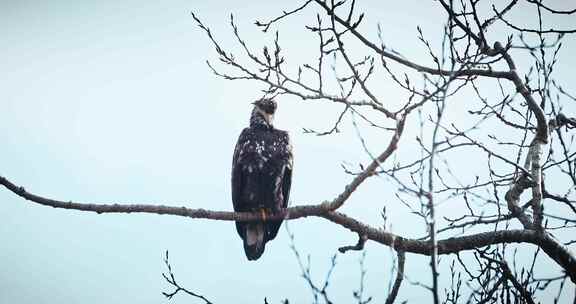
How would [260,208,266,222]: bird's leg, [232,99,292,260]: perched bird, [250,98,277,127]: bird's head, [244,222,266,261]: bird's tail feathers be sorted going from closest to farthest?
1. [260,208,266,222]: bird's leg
2. [232,99,292,260]: perched bird
3. [244,222,266,261]: bird's tail feathers
4. [250,98,277,127]: bird's head

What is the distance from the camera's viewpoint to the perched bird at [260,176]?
4.86m

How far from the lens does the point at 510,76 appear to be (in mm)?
3664

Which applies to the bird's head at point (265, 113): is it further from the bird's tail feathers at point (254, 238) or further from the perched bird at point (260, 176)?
the bird's tail feathers at point (254, 238)

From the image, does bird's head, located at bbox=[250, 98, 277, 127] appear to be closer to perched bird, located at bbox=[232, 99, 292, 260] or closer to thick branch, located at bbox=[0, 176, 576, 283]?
perched bird, located at bbox=[232, 99, 292, 260]

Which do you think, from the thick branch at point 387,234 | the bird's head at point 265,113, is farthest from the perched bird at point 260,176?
the thick branch at point 387,234

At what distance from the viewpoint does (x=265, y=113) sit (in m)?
5.44

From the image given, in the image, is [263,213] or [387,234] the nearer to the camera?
[387,234]

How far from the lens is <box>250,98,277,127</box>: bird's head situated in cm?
538

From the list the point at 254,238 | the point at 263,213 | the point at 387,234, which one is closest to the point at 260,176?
the point at 263,213

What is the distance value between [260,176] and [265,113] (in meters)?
0.86

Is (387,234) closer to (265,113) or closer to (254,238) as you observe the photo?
(254,238)

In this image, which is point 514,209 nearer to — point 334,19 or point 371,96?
point 371,96

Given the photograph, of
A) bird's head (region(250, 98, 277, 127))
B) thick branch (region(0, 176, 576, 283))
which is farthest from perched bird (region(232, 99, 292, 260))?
thick branch (region(0, 176, 576, 283))

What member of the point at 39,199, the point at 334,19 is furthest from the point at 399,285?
the point at 39,199
